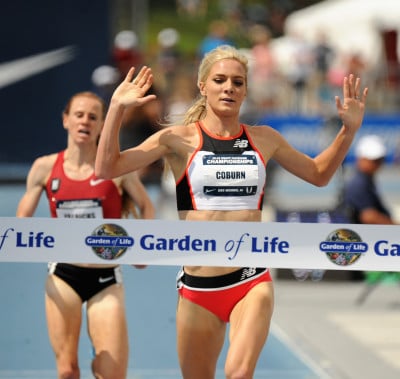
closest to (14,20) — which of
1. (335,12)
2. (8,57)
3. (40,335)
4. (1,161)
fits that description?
(8,57)

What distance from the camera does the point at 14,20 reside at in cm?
1991

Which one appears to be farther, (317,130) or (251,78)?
(251,78)

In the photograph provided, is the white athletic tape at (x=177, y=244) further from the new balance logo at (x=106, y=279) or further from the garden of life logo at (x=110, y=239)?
the new balance logo at (x=106, y=279)

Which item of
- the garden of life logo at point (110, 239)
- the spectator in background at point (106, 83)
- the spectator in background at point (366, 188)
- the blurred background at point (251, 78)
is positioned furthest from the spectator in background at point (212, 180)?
the spectator in background at point (106, 83)

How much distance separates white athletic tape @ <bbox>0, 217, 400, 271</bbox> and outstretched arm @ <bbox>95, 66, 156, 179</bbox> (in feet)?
1.14

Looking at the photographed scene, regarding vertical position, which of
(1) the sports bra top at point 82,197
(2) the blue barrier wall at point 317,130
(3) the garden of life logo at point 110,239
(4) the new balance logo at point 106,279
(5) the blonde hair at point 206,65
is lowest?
(2) the blue barrier wall at point 317,130

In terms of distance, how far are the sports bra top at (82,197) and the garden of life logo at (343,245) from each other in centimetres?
145

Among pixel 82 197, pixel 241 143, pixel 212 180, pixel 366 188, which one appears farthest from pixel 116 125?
pixel 366 188

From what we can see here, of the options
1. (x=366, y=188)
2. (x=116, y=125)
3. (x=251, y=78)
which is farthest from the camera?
(x=251, y=78)

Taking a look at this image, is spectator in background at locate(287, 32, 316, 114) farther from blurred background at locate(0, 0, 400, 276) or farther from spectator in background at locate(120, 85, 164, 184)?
spectator in background at locate(120, 85, 164, 184)

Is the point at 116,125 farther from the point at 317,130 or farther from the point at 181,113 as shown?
the point at 317,130

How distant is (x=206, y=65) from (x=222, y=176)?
2.21 feet

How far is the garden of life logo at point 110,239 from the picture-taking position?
20.6 ft

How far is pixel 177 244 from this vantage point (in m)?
6.23
